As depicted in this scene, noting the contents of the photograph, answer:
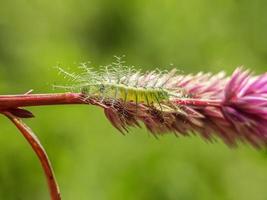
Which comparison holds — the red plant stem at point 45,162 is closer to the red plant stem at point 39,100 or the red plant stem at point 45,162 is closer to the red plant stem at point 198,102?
the red plant stem at point 39,100

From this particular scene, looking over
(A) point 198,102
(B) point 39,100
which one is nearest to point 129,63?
(A) point 198,102

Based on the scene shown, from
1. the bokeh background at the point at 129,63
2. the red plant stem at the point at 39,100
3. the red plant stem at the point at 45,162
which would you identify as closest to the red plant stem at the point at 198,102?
the red plant stem at the point at 39,100

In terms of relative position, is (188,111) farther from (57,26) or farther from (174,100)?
(57,26)

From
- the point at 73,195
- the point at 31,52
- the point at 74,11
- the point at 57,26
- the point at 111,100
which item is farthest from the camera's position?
the point at 74,11

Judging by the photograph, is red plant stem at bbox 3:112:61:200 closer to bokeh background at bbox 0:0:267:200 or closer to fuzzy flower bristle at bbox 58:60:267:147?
fuzzy flower bristle at bbox 58:60:267:147

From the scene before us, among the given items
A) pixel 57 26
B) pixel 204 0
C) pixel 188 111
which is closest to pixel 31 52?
pixel 57 26

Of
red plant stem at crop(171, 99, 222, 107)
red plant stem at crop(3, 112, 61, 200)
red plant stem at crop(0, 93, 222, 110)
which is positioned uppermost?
red plant stem at crop(0, 93, 222, 110)

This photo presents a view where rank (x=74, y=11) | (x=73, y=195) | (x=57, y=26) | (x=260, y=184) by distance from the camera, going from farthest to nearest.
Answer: (x=74, y=11), (x=57, y=26), (x=260, y=184), (x=73, y=195)

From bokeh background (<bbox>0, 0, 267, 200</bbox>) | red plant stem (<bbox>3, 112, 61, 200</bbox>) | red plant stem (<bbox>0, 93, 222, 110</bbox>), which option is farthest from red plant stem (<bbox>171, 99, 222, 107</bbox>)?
bokeh background (<bbox>0, 0, 267, 200</bbox>)
